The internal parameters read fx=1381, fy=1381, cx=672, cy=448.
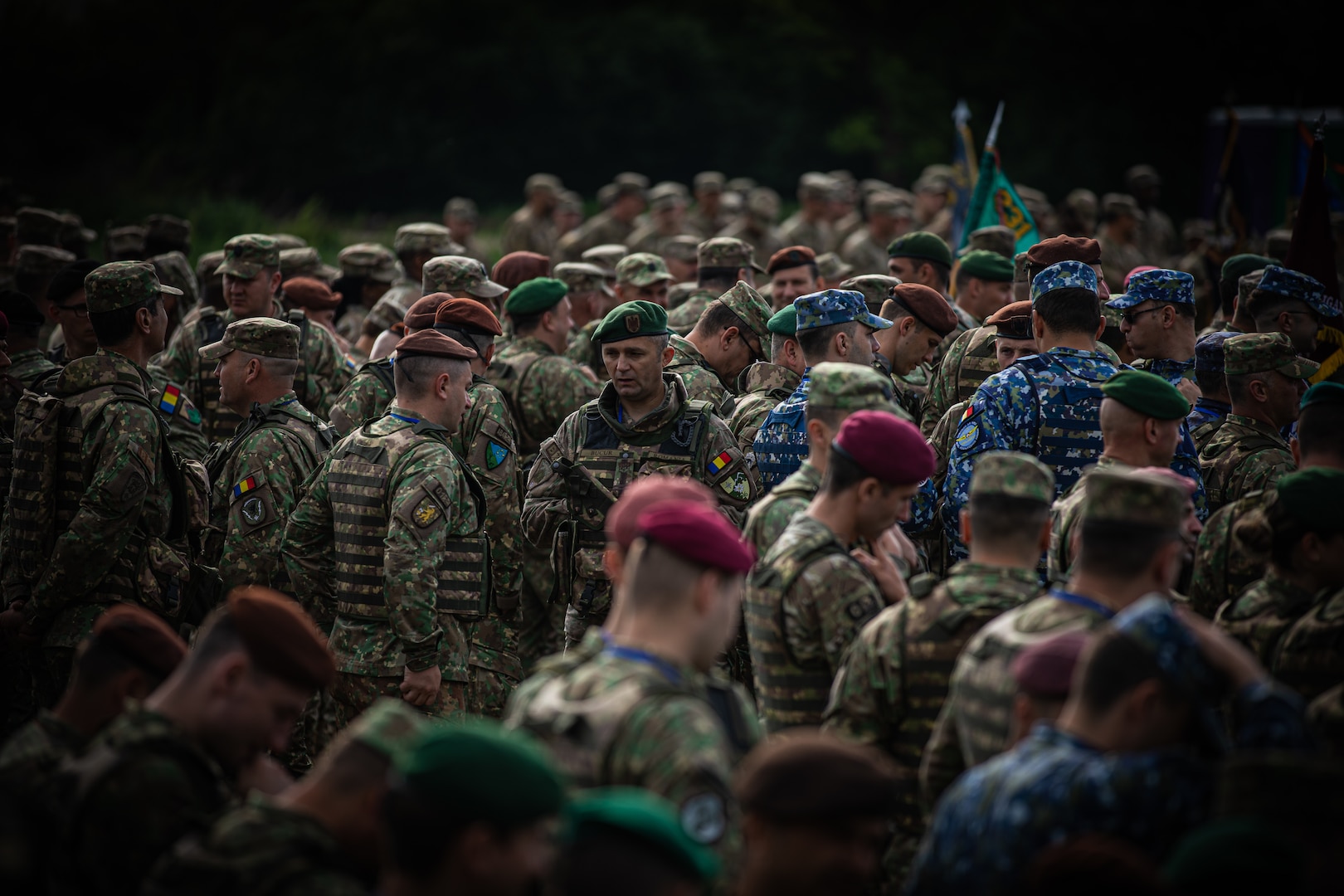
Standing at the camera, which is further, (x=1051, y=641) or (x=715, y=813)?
(x=1051, y=641)

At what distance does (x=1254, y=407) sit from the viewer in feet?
24.9

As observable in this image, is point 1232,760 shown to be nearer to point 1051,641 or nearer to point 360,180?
point 1051,641

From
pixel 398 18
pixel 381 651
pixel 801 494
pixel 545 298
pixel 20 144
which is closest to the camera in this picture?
pixel 801 494

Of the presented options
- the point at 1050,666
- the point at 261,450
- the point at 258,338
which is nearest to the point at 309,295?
the point at 258,338

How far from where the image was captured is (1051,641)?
4059 millimetres

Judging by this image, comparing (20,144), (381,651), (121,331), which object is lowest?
(381,651)

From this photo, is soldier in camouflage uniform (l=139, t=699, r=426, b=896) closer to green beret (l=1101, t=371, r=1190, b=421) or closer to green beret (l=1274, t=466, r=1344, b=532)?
green beret (l=1274, t=466, r=1344, b=532)

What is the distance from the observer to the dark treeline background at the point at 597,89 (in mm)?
31578

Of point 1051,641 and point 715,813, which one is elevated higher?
point 1051,641

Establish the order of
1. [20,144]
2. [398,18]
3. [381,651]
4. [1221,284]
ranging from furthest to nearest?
[398,18], [20,144], [1221,284], [381,651]

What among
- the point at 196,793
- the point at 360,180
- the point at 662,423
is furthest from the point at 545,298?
the point at 360,180

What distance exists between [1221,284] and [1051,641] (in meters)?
7.68

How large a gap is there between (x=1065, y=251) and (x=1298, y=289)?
151 centimetres

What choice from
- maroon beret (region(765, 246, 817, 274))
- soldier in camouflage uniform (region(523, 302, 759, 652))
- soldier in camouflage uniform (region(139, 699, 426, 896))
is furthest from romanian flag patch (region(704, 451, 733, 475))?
maroon beret (region(765, 246, 817, 274))
